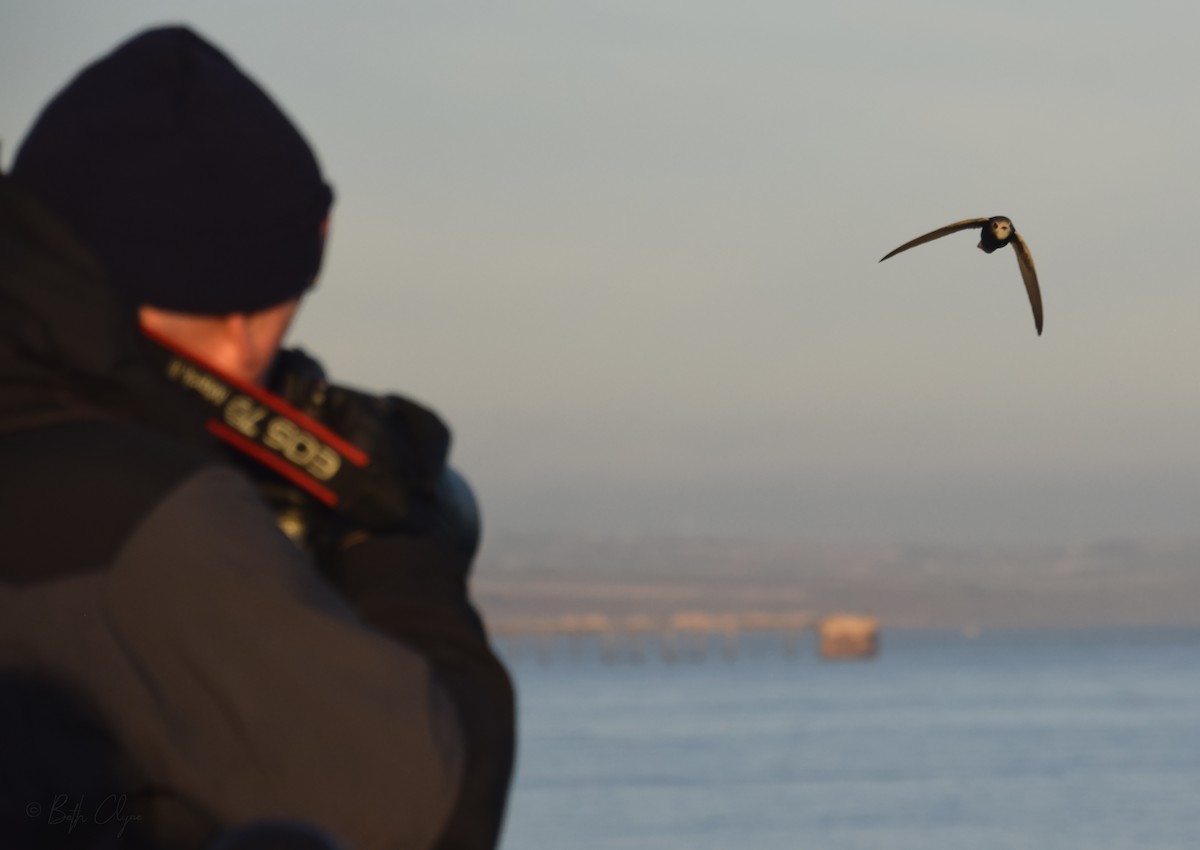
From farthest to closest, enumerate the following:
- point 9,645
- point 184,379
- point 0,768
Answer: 1. point 184,379
2. point 9,645
3. point 0,768

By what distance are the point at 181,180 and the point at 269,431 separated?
0.83 ft

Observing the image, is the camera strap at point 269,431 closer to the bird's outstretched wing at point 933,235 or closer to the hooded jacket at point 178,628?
the hooded jacket at point 178,628

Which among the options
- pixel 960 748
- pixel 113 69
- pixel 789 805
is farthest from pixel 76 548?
pixel 960 748

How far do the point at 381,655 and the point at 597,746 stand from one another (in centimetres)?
9032

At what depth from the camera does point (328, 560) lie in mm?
1680

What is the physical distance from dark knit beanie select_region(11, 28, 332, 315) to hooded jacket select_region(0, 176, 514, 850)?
0.15m

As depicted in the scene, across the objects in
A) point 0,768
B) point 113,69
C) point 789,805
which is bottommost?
point 789,805

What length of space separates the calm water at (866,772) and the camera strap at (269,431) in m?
49.5

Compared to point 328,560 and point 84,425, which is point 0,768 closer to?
point 84,425

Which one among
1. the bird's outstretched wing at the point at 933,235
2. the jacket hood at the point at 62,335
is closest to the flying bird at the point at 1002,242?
the bird's outstretched wing at the point at 933,235

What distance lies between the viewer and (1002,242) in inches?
117

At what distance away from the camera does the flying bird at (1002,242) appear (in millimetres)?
2598

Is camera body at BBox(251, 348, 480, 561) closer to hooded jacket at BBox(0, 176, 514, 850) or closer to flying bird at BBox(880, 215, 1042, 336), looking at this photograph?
hooded jacket at BBox(0, 176, 514, 850)

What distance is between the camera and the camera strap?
155 centimetres
